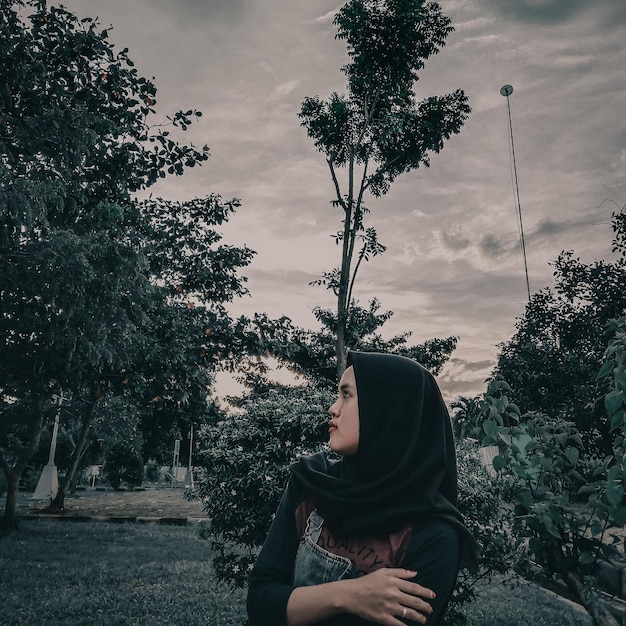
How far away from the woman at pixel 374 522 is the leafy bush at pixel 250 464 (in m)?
3.41

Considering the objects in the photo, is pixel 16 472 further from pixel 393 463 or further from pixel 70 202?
pixel 393 463

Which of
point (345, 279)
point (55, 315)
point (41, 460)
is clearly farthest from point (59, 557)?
point (41, 460)

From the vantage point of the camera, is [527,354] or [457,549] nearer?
[457,549]

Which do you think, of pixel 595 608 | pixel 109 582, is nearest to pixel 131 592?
pixel 109 582

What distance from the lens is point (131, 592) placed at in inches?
280

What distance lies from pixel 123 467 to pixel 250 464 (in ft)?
96.6

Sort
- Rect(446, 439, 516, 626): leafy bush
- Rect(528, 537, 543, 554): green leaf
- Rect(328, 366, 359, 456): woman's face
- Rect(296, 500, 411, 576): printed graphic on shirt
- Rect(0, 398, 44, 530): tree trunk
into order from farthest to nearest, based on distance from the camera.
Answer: Rect(0, 398, 44, 530): tree trunk
Rect(446, 439, 516, 626): leafy bush
Rect(528, 537, 543, 554): green leaf
Rect(328, 366, 359, 456): woman's face
Rect(296, 500, 411, 576): printed graphic on shirt

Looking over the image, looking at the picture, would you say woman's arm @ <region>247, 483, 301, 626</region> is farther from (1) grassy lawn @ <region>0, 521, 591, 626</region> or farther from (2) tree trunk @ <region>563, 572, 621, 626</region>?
(1) grassy lawn @ <region>0, 521, 591, 626</region>

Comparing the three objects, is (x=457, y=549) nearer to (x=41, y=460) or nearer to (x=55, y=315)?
(x=55, y=315)

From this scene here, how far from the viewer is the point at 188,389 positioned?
9594mm

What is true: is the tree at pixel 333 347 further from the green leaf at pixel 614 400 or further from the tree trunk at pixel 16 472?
the green leaf at pixel 614 400

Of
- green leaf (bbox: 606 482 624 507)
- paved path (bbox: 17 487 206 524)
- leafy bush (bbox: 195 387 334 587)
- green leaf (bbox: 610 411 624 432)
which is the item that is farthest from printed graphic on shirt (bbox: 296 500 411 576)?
paved path (bbox: 17 487 206 524)

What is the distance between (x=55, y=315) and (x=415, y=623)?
6.11m

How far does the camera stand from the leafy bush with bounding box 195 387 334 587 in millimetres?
5059
